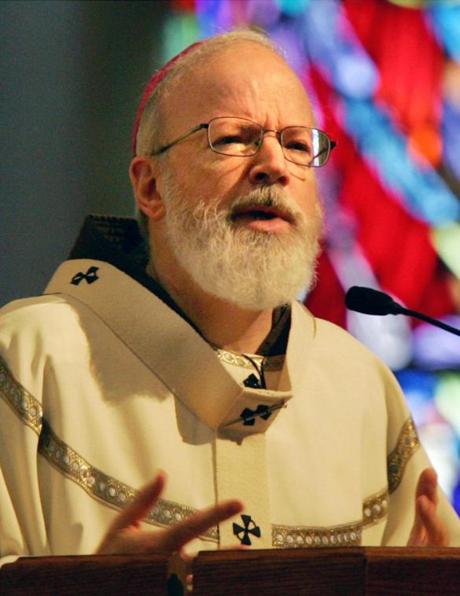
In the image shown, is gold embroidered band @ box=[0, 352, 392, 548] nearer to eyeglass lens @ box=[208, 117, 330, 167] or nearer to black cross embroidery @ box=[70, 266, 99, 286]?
black cross embroidery @ box=[70, 266, 99, 286]

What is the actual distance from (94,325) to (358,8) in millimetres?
2611

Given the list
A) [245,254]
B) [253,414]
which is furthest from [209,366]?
[245,254]

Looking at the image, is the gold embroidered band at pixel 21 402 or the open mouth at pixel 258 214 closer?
the gold embroidered band at pixel 21 402

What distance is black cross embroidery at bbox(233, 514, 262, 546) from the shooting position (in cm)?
359

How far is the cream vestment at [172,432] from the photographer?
11.5 ft

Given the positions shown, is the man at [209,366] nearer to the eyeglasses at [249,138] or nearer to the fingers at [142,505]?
the eyeglasses at [249,138]

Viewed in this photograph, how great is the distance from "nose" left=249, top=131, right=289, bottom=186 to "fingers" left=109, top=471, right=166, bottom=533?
109 centimetres

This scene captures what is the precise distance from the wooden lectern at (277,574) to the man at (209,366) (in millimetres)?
898

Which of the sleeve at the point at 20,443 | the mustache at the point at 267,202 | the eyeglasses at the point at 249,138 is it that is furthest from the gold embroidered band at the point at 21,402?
the eyeglasses at the point at 249,138

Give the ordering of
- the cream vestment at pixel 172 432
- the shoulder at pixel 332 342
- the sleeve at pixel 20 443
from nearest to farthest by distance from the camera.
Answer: the sleeve at pixel 20 443 < the cream vestment at pixel 172 432 < the shoulder at pixel 332 342

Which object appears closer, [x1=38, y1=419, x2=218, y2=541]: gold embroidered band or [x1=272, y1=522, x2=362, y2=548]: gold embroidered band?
[x1=38, y1=419, x2=218, y2=541]: gold embroidered band

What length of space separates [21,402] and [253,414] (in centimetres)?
58

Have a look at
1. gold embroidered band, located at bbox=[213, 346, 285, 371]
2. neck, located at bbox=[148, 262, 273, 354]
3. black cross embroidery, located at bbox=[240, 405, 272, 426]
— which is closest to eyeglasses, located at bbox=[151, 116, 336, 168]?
neck, located at bbox=[148, 262, 273, 354]

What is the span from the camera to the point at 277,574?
2436mm
